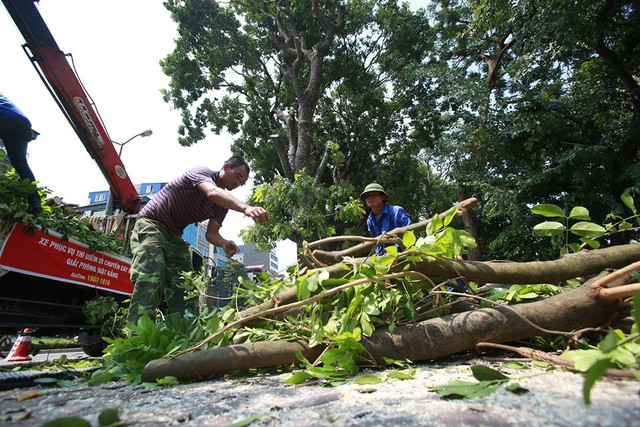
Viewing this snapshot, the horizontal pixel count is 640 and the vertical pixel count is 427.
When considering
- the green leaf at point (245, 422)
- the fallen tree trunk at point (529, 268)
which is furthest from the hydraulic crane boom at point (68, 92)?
the green leaf at point (245, 422)

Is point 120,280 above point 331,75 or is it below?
below

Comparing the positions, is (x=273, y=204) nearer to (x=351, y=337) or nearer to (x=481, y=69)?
(x=351, y=337)

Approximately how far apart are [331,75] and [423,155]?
6639 mm

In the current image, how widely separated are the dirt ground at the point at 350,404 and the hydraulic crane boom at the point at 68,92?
5.97 meters

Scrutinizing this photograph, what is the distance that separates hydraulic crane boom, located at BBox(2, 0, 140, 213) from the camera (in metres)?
5.26

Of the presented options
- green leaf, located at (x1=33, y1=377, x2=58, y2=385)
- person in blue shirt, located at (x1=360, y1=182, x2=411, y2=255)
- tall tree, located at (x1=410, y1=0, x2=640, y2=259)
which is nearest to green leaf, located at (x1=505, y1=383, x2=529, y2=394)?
green leaf, located at (x1=33, y1=377, x2=58, y2=385)

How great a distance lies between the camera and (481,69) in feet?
43.7

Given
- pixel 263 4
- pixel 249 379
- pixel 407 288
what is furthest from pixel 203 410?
pixel 263 4

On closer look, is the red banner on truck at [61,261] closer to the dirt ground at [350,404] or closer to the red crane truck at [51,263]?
the red crane truck at [51,263]

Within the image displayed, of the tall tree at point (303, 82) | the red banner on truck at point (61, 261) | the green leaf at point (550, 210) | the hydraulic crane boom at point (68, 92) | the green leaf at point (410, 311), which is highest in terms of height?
the tall tree at point (303, 82)

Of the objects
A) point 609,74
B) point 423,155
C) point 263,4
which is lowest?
point 609,74

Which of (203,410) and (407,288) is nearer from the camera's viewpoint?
(203,410)

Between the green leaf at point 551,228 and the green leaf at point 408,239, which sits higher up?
the green leaf at point 551,228

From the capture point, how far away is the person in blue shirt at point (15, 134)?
10.5ft
